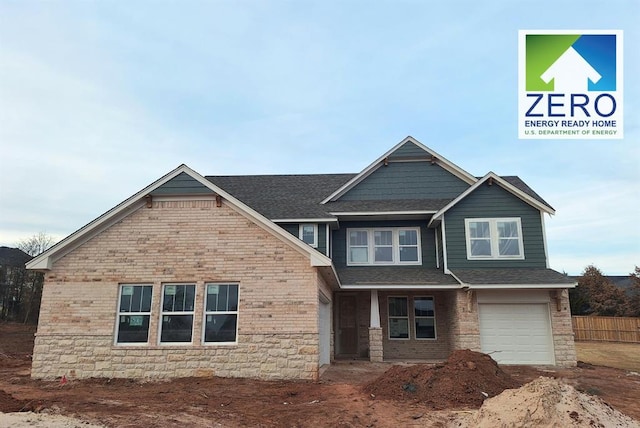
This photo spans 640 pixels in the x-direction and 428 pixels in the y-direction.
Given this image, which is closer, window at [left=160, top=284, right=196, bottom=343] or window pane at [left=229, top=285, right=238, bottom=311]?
window at [left=160, top=284, right=196, bottom=343]

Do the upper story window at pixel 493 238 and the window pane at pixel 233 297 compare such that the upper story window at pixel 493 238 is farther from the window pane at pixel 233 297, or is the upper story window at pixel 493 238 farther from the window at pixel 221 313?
the window at pixel 221 313

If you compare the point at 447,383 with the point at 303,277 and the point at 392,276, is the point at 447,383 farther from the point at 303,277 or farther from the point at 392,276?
the point at 392,276

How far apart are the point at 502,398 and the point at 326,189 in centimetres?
1465

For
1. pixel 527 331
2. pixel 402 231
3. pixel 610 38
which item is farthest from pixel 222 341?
pixel 610 38

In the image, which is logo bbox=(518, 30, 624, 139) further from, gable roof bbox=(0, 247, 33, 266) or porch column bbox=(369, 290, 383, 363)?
gable roof bbox=(0, 247, 33, 266)

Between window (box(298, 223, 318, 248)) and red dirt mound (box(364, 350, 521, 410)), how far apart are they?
315 inches

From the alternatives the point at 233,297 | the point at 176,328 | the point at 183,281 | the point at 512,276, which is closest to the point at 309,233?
the point at 233,297

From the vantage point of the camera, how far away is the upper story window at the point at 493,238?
17328 millimetres

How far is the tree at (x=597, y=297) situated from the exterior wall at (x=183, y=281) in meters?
30.9

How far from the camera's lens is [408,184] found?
19.8 meters

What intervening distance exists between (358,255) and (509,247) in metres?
6.00

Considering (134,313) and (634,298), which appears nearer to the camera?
(134,313)

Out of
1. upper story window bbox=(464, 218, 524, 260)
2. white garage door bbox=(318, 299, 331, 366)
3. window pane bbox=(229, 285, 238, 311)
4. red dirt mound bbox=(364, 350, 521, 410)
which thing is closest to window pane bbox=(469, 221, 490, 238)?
upper story window bbox=(464, 218, 524, 260)

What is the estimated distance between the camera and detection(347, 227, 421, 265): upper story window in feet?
61.7
